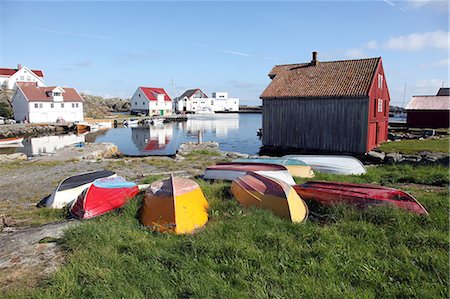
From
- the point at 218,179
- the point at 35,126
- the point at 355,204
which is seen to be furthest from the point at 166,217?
the point at 35,126

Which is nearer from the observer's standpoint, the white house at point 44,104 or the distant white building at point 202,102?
the white house at point 44,104

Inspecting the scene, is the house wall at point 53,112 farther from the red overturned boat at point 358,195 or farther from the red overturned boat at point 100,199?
the red overturned boat at point 358,195

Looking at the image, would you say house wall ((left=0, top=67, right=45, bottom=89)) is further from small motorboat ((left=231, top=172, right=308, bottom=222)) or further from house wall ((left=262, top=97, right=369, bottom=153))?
small motorboat ((left=231, top=172, right=308, bottom=222))

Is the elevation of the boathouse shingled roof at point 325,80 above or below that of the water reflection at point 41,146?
above

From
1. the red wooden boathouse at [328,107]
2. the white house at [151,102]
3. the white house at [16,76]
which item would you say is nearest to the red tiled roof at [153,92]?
the white house at [151,102]

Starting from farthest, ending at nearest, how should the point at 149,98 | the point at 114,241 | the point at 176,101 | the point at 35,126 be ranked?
the point at 176,101 < the point at 149,98 < the point at 35,126 < the point at 114,241

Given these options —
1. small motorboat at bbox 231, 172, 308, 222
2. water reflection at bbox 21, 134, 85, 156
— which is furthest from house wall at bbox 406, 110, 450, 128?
water reflection at bbox 21, 134, 85, 156

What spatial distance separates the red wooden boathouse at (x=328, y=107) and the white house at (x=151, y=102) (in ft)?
214

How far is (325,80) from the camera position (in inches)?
856

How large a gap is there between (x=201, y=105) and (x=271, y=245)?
12164 cm

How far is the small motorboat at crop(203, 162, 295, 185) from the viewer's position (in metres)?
9.30

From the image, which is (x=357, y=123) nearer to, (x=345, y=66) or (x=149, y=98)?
(x=345, y=66)

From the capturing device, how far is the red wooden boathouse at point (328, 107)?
1947 centimetres

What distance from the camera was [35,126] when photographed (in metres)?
47.4
